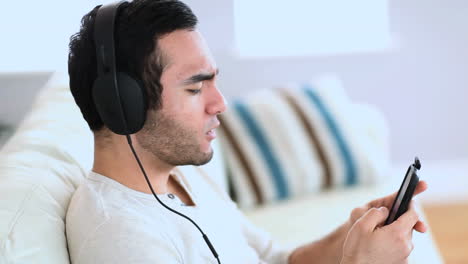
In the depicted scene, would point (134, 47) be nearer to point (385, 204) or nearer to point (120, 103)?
point (120, 103)

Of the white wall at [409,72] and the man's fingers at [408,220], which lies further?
the white wall at [409,72]

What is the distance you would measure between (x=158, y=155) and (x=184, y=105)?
97mm

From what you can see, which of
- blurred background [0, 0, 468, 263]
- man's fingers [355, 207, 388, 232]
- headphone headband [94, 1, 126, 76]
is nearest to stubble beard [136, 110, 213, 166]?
headphone headband [94, 1, 126, 76]

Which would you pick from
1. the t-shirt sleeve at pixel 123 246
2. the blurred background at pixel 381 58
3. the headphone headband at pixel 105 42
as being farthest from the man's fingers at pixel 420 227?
the blurred background at pixel 381 58

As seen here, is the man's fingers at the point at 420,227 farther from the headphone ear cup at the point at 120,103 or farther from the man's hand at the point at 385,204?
the headphone ear cup at the point at 120,103

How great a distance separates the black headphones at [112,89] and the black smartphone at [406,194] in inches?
17.0

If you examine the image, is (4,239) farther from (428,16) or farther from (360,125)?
(428,16)

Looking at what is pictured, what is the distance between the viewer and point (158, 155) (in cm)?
115

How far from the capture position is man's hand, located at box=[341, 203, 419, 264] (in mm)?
1060

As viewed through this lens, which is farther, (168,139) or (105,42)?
(168,139)

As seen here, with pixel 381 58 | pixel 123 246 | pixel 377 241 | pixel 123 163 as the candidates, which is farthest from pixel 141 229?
pixel 381 58

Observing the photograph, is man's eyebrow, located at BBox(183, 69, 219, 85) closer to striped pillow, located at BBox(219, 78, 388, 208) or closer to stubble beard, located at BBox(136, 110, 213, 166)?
stubble beard, located at BBox(136, 110, 213, 166)

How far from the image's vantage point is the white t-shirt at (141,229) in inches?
38.7

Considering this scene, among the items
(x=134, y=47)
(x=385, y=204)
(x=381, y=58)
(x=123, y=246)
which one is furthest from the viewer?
(x=381, y=58)
